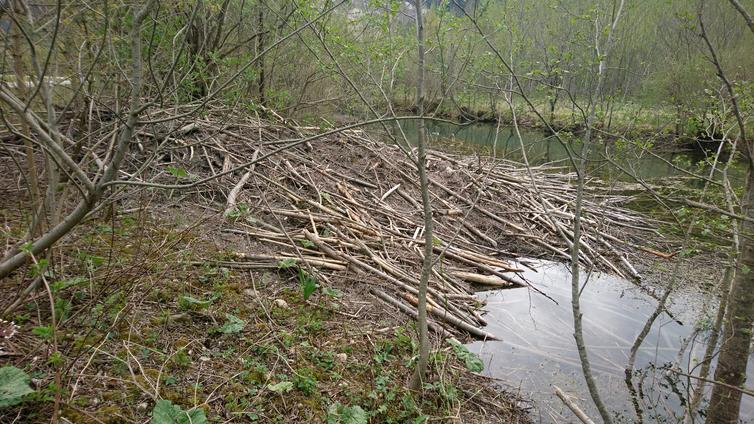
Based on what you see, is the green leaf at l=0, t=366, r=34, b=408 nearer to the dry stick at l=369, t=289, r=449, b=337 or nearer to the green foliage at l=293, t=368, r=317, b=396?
the green foliage at l=293, t=368, r=317, b=396

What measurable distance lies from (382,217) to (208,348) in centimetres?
373

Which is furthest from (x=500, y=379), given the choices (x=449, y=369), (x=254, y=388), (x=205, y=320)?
(x=205, y=320)

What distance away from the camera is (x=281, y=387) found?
2.55m

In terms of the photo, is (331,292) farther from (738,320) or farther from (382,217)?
(738,320)

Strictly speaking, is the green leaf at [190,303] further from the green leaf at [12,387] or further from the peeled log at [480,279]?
the peeled log at [480,279]

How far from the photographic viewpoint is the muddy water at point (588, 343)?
12.6ft

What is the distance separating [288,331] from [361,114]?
373 inches

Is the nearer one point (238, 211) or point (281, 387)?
point (281, 387)

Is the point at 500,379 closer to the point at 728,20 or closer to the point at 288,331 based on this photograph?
the point at 288,331

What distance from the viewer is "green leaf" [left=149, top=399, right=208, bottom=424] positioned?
6.41 feet

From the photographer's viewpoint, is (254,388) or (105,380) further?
(254,388)

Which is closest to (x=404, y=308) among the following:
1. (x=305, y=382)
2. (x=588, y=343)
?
(x=305, y=382)

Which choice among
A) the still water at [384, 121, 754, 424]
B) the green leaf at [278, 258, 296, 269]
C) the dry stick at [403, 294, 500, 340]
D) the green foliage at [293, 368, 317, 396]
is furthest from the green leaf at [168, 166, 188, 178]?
the dry stick at [403, 294, 500, 340]

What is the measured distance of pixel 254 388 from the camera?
8.41 ft
